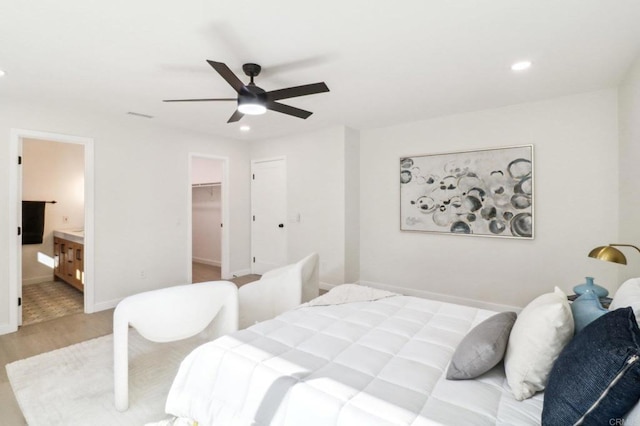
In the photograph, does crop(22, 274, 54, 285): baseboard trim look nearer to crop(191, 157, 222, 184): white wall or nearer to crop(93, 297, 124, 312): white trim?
crop(93, 297, 124, 312): white trim

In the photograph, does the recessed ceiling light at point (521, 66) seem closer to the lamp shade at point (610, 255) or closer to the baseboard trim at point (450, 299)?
the lamp shade at point (610, 255)

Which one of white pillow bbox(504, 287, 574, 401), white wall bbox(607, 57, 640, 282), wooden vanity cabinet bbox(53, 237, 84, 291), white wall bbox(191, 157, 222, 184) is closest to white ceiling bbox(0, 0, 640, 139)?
white wall bbox(607, 57, 640, 282)

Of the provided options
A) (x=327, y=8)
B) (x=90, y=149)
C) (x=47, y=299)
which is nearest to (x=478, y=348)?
(x=327, y=8)

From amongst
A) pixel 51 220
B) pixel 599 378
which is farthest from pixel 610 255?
pixel 51 220

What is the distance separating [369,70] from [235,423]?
8.88 ft

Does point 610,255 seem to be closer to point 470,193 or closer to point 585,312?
point 585,312

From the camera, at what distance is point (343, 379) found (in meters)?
1.43

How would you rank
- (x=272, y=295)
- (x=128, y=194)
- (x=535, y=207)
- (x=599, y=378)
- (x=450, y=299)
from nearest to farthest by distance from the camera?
(x=599, y=378)
(x=272, y=295)
(x=535, y=207)
(x=450, y=299)
(x=128, y=194)

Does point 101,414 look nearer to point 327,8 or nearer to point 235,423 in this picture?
point 235,423

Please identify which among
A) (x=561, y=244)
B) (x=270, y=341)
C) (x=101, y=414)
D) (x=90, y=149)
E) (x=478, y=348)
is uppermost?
(x=90, y=149)

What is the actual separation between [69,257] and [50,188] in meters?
1.38

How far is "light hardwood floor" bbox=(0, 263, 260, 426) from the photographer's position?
2378 millimetres

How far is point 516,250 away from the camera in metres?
3.67

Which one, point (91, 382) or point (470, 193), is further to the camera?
point (470, 193)
